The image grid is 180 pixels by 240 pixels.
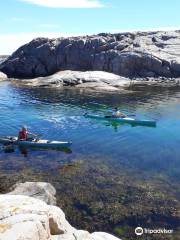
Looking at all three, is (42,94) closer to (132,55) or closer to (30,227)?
(132,55)

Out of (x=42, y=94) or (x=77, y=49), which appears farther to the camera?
(x=77, y=49)

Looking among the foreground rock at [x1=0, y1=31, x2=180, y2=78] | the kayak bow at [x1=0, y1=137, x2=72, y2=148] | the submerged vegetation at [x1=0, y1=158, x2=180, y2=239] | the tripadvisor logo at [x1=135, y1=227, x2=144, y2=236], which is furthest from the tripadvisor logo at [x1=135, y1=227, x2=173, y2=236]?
the foreground rock at [x1=0, y1=31, x2=180, y2=78]

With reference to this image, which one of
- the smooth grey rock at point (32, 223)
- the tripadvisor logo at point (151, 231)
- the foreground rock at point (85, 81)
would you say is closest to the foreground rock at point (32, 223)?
the smooth grey rock at point (32, 223)

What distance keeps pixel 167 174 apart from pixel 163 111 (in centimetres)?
2843

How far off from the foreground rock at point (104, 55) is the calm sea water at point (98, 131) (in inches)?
900

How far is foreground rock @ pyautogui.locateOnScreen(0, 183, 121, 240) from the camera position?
31.8 feet

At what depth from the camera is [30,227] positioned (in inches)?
388

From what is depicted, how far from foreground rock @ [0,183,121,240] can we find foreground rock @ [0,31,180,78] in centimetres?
8772

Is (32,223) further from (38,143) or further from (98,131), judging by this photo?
(98,131)

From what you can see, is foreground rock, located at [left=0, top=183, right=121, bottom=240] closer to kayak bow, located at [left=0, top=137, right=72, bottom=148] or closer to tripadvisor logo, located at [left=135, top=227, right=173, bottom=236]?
tripadvisor logo, located at [left=135, top=227, right=173, bottom=236]

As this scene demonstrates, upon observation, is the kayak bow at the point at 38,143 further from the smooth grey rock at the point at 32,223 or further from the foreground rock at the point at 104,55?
the foreground rock at the point at 104,55

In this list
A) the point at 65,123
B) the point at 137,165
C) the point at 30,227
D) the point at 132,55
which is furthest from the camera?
the point at 132,55

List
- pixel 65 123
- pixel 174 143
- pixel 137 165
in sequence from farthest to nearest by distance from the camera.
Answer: pixel 65 123, pixel 174 143, pixel 137 165

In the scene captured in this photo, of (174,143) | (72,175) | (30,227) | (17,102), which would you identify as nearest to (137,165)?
(72,175)
